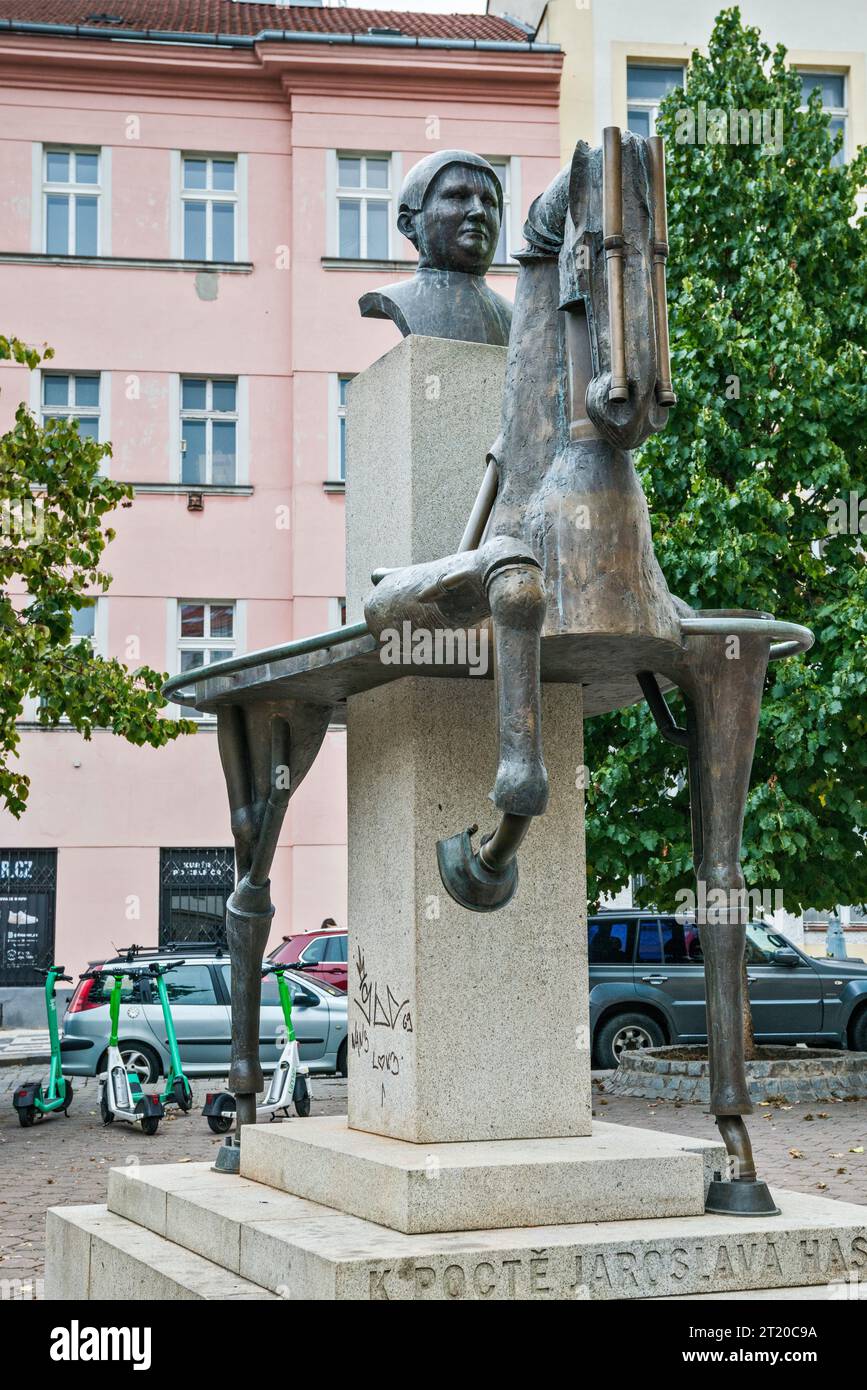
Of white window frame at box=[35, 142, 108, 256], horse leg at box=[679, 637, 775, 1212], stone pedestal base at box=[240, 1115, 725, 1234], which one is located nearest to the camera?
stone pedestal base at box=[240, 1115, 725, 1234]

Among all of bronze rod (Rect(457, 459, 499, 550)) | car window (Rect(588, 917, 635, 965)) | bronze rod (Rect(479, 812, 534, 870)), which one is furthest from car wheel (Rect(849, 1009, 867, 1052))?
bronze rod (Rect(479, 812, 534, 870))

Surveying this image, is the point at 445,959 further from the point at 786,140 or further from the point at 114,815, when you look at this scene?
the point at 114,815

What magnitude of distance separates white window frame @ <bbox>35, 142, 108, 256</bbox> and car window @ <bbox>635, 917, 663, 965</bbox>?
14.3m

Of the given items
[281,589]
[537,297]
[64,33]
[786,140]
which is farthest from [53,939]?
[537,297]

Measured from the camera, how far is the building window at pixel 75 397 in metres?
26.6

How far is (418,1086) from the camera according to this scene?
510 centimetres

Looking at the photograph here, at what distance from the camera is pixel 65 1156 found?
529 inches

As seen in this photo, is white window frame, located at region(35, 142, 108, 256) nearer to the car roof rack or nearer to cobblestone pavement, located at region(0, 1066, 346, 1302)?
the car roof rack

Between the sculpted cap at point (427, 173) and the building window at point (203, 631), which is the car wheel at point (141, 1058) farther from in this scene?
the sculpted cap at point (427, 173)

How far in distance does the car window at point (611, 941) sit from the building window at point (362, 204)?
12954mm

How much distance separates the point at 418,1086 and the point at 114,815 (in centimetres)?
2113

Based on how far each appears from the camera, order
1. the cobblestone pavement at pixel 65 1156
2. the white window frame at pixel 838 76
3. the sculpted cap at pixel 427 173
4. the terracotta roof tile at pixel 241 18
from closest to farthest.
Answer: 1. the sculpted cap at pixel 427 173
2. the cobblestone pavement at pixel 65 1156
3. the white window frame at pixel 838 76
4. the terracotta roof tile at pixel 241 18

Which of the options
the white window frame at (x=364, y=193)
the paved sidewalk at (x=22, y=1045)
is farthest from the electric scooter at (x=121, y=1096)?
the white window frame at (x=364, y=193)

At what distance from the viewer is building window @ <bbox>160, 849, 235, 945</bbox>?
2589 centimetres
